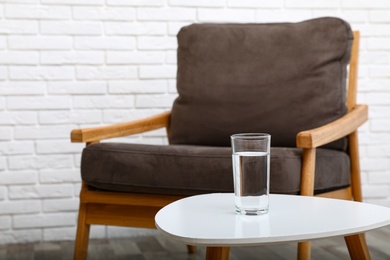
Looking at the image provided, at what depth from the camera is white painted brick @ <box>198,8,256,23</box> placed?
2.77 m

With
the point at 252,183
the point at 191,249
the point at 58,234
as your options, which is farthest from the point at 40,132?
the point at 252,183

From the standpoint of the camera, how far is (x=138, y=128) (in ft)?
7.38

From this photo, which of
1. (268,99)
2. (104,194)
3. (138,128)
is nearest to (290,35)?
(268,99)

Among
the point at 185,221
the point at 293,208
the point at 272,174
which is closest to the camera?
the point at 185,221

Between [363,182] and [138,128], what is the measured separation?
1.15 m

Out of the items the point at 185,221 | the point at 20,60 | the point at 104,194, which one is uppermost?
the point at 20,60

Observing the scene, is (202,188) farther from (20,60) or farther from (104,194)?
(20,60)

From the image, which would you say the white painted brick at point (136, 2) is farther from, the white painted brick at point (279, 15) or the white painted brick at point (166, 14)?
the white painted brick at point (279, 15)

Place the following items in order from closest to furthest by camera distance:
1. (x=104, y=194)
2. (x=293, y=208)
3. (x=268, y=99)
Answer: (x=293, y=208), (x=104, y=194), (x=268, y=99)

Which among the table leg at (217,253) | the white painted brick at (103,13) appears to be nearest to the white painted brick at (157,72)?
the white painted brick at (103,13)

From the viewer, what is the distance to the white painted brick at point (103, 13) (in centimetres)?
267

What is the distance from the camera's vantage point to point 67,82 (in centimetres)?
267

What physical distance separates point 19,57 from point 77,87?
0.83 feet

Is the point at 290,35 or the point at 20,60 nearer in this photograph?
the point at 290,35
